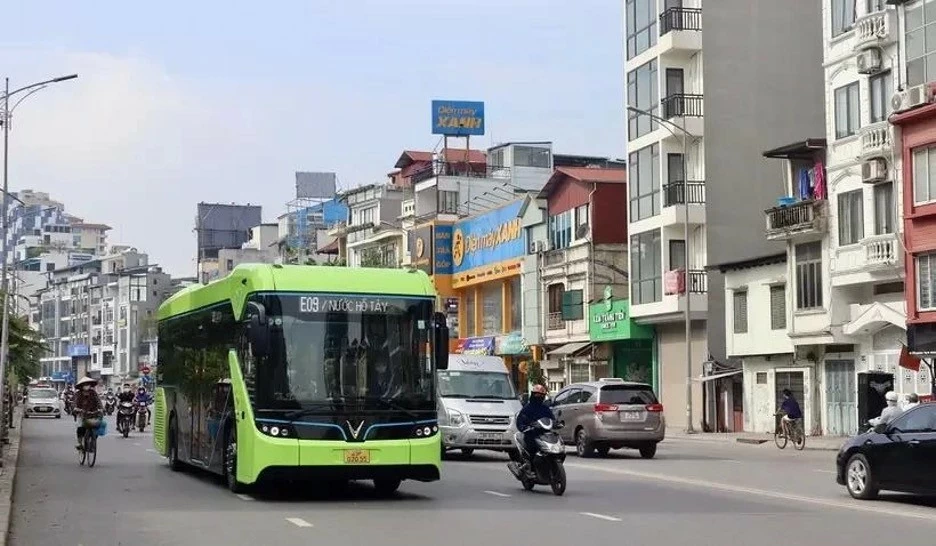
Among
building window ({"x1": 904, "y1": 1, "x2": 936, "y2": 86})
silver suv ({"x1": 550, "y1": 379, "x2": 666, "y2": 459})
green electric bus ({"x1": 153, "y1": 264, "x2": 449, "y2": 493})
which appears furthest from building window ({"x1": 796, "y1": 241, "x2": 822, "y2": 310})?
green electric bus ({"x1": 153, "y1": 264, "x2": 449, "y2": 493})

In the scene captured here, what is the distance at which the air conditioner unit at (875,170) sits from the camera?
134 ft

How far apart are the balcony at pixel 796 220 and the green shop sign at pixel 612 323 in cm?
1147

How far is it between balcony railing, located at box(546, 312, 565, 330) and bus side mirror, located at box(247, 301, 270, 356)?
46922 mm

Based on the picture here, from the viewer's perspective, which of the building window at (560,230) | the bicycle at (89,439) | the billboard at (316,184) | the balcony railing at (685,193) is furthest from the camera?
the billboard at (316,184)

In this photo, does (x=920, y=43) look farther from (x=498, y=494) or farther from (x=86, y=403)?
(x=86, y=403)

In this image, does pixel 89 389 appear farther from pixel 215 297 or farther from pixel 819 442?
pixel 819 442

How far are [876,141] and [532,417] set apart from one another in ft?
78.0

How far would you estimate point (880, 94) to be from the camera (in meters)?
41.6

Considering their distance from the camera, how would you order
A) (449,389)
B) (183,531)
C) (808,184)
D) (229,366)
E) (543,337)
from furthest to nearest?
(543,337), (808,184), (449,389), (229,366), (183,531)

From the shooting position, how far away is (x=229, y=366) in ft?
63.1

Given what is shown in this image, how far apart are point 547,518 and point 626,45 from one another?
1740 inches

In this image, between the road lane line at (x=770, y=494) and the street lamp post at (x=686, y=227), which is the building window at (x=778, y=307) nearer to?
the street lamp post at (x=686, y=227)

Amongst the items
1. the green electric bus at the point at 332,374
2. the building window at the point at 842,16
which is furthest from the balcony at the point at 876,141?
the green electric bus at the point at 332,374

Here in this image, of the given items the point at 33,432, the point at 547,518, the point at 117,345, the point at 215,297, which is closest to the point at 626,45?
the point at 33,432
